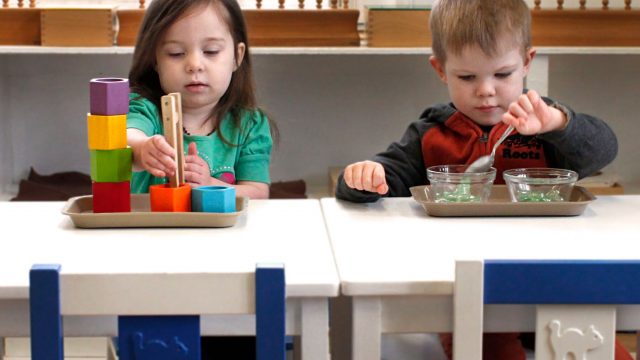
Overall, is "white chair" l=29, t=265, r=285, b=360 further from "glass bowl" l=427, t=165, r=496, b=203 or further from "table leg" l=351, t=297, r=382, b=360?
"glass bowl" l=427, t=165, r=496, b=203

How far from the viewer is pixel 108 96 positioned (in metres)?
1.30

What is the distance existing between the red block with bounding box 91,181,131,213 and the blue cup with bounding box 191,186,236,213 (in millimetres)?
98

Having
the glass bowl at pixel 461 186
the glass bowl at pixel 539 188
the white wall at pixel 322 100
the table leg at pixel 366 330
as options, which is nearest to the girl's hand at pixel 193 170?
the glass bowl at pixel 461 186

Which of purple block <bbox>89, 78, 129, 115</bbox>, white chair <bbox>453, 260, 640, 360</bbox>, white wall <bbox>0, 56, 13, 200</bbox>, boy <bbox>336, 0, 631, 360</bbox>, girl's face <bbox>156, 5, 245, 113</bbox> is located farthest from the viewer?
white wall <bbox>0, 56, 13, 200</bbox>

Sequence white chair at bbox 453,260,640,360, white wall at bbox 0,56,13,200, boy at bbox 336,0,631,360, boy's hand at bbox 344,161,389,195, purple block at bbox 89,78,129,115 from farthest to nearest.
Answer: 1. white wall at bbox 0,56,13,200
2. boy at bbox 336,0,631,360
3. boy's hand at bbox 344,161,389,195
4. purple block at bbox 89,78,129,115
5. white chair at bbox 453,260,640,360

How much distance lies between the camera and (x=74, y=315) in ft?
3.43

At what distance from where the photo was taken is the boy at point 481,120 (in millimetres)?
1543

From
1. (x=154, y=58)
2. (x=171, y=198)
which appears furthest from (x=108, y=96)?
(x=154, y=58)

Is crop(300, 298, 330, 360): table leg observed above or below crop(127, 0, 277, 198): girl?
below

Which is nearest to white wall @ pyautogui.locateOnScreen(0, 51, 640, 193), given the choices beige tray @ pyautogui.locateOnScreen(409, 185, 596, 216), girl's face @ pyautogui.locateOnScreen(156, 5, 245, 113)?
girl's face @ pyautogui.locateOnScreen(156, 5, 245, 113)

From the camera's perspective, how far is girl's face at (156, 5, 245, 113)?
176 centimetres

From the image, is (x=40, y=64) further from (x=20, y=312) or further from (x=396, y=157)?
(x=20, y=312)

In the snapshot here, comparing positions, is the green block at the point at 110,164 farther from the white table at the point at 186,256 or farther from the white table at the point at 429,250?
the white table at the point at 429,250

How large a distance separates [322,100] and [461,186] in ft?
5.86
